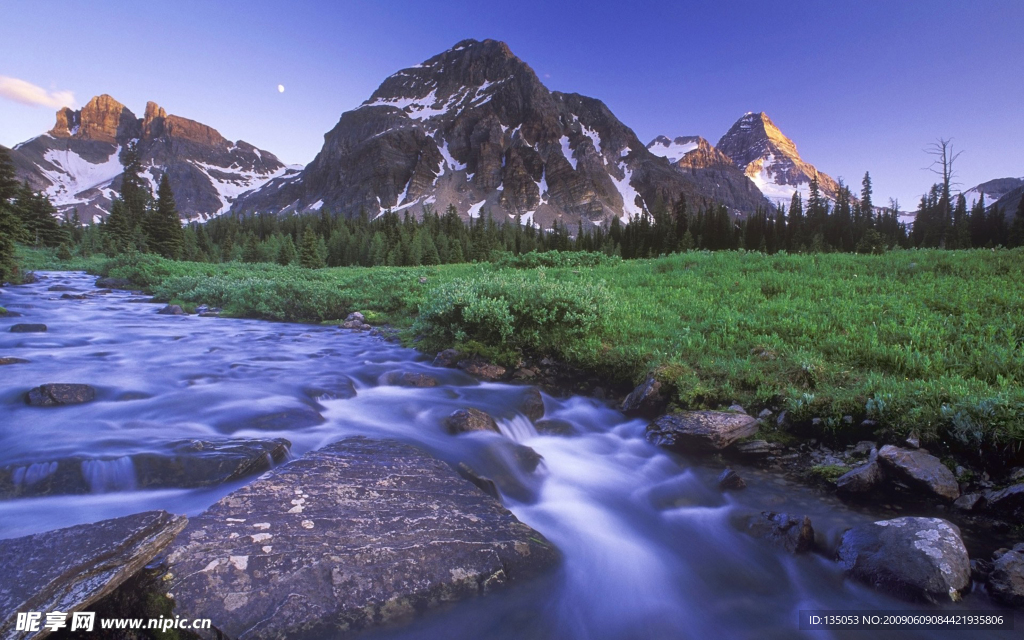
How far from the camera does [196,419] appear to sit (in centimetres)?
691

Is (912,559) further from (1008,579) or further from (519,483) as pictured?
(519,483)

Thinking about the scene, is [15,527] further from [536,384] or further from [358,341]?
[358,341]

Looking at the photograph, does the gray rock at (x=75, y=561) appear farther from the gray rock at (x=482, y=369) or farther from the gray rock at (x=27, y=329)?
the gray rock at (x=27, y=329)

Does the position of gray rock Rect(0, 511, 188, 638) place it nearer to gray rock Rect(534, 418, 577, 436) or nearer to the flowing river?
the flowing river

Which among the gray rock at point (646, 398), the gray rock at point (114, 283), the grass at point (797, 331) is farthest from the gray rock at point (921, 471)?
the gray rock at point (114, 283)

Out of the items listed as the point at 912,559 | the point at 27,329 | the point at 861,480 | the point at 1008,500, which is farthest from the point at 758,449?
the point at 27,329

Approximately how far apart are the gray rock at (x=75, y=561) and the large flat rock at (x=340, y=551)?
0.24 metres

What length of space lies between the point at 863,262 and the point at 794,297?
5.26 m

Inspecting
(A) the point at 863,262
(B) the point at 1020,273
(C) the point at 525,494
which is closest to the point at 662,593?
(C) the point at 525,494

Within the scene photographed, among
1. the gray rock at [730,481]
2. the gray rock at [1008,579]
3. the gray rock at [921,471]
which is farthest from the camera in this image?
the gray rock at [730,481]

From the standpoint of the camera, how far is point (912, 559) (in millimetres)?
3775

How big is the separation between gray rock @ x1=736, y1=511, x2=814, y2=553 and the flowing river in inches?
4.4

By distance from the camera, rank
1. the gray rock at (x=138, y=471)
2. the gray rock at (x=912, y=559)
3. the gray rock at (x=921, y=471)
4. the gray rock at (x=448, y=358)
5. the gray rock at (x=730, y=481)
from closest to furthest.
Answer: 1. the gray rock at (x=912, y=559)
2. the gray rock at (x=138, y=471)
3. the gray rock at (x=921, y=471)
4. the gray rock at (x=730, y=481)
5. the gray rock at (x=448, y=358)

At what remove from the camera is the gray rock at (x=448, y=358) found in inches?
412
